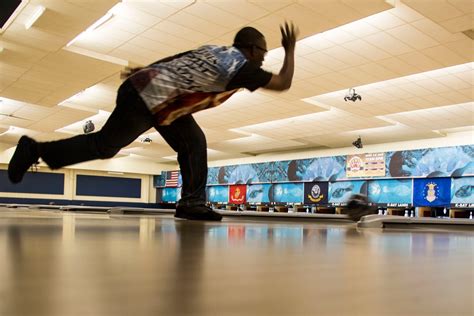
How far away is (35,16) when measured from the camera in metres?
5.62

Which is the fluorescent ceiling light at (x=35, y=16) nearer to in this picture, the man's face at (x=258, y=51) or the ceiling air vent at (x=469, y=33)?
the man's face at (x=258, y=51)

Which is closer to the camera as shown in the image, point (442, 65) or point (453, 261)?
point (453, 261)

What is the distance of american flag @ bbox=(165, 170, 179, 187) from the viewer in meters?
20.1

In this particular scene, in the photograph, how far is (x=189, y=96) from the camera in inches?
71.3

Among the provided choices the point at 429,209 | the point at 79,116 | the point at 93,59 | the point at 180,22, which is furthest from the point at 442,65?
the point at 79,116

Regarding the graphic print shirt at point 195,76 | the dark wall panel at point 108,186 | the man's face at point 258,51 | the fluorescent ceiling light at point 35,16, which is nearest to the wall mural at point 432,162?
the fluorescent ceiling light at point 35,16

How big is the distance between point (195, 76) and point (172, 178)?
18.9 metres

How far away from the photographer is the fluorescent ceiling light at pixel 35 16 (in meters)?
5.42

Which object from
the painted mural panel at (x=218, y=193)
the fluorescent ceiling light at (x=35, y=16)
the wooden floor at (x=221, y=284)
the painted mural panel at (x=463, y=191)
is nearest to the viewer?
the wooden floor at (x=221, y=284)

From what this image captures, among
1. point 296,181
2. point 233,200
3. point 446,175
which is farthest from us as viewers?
point 233,200

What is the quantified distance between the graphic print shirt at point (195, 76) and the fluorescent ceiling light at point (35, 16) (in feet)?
14.1

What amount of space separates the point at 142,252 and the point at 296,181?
14.3 m

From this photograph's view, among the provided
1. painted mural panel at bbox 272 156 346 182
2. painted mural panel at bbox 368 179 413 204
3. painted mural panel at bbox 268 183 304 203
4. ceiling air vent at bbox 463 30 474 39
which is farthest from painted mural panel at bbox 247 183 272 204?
ceiling air vent at bbox 463 30 474 39

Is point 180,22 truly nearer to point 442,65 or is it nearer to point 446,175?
point 442,65
